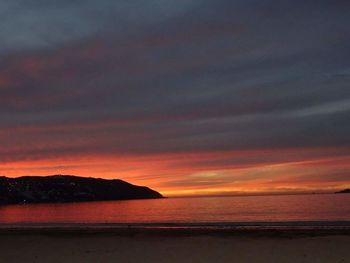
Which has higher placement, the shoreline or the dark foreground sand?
the shoreline

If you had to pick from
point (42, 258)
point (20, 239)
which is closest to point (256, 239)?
point (42, 258)

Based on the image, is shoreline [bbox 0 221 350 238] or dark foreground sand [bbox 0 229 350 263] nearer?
dark foreground sand [bbox 0 229 350 263]

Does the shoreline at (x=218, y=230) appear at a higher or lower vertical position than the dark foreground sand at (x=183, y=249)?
higher

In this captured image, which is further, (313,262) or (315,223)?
(315,223)

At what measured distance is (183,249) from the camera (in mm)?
17344

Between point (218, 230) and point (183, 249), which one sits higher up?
point (218, 230)

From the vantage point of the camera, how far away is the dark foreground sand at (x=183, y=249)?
15.2 m

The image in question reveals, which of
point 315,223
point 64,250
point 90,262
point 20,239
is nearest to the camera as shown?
point 90,262

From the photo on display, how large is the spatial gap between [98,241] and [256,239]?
748 cm

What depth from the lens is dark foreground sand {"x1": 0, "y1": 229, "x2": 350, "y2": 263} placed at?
49.9 feet

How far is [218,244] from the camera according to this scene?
1831 cm

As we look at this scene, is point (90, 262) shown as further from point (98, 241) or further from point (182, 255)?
point (98, 241)

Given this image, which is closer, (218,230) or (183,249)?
(183,249)

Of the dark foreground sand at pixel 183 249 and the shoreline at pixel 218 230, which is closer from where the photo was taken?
the dark foreground sand at pixel 183 249
